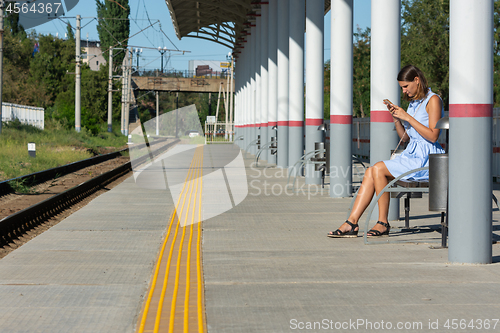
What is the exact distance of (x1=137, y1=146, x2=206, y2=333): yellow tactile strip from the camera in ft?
14.8

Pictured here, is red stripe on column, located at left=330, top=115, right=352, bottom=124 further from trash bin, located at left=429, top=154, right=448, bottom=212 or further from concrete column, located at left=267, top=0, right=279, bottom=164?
concrete column, located at left=267, top=0, right=279, bottom=164

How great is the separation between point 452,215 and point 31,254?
4276 millimetres

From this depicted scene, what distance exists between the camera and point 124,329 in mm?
4344

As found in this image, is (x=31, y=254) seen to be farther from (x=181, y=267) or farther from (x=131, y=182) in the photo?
(x=131, y=182)

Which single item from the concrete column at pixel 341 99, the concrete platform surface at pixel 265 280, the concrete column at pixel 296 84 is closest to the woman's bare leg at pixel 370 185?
the concrete platform surface at pixel 265 280

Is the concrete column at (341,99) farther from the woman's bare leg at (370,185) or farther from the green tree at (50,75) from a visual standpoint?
the green tree at (50,75)

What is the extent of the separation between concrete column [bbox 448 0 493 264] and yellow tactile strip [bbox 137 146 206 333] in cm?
256

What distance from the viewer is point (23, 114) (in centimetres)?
4638

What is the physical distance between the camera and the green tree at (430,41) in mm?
48000

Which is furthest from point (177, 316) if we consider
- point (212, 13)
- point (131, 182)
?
point (212, 13)

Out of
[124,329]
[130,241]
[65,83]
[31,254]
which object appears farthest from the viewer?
[65,83]

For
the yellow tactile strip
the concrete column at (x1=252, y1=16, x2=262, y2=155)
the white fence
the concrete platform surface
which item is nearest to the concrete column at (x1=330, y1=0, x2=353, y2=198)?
the concrete platform surface

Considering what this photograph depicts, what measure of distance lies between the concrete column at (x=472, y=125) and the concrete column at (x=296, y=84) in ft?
38.9

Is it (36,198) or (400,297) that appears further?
(36,198)
